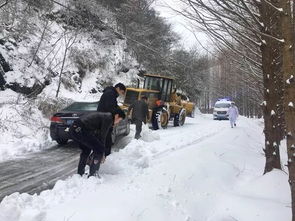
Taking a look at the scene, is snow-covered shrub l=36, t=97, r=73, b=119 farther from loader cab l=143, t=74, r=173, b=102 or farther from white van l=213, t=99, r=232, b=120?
white van l=213, t=99, r=232, b=120

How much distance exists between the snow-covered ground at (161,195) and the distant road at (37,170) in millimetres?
1006

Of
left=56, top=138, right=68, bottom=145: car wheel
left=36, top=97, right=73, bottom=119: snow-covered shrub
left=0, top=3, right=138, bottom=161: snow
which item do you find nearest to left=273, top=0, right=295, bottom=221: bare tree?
left=0, top=3, right=138, bottom=161: snow

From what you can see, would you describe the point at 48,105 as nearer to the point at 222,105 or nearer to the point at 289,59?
the point at 289,59

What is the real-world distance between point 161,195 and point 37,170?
3793mm

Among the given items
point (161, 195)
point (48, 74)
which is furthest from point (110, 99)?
point (48, 74)

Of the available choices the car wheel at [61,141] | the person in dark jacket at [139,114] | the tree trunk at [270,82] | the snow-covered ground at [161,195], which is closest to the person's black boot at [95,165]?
the snow-covered ground at [161,195]

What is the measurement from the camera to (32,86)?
2431 centimetres

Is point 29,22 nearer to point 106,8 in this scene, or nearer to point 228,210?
point 106,8

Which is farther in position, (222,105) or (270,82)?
(222,105)

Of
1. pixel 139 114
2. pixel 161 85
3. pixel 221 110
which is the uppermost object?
pixel 161 85

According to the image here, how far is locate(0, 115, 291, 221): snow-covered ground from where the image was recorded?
577cm

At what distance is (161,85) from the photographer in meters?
23.2

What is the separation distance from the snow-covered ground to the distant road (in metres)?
1.01

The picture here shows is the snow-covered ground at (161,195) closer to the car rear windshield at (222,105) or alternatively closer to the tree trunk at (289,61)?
the tree trunk at (289,61)
